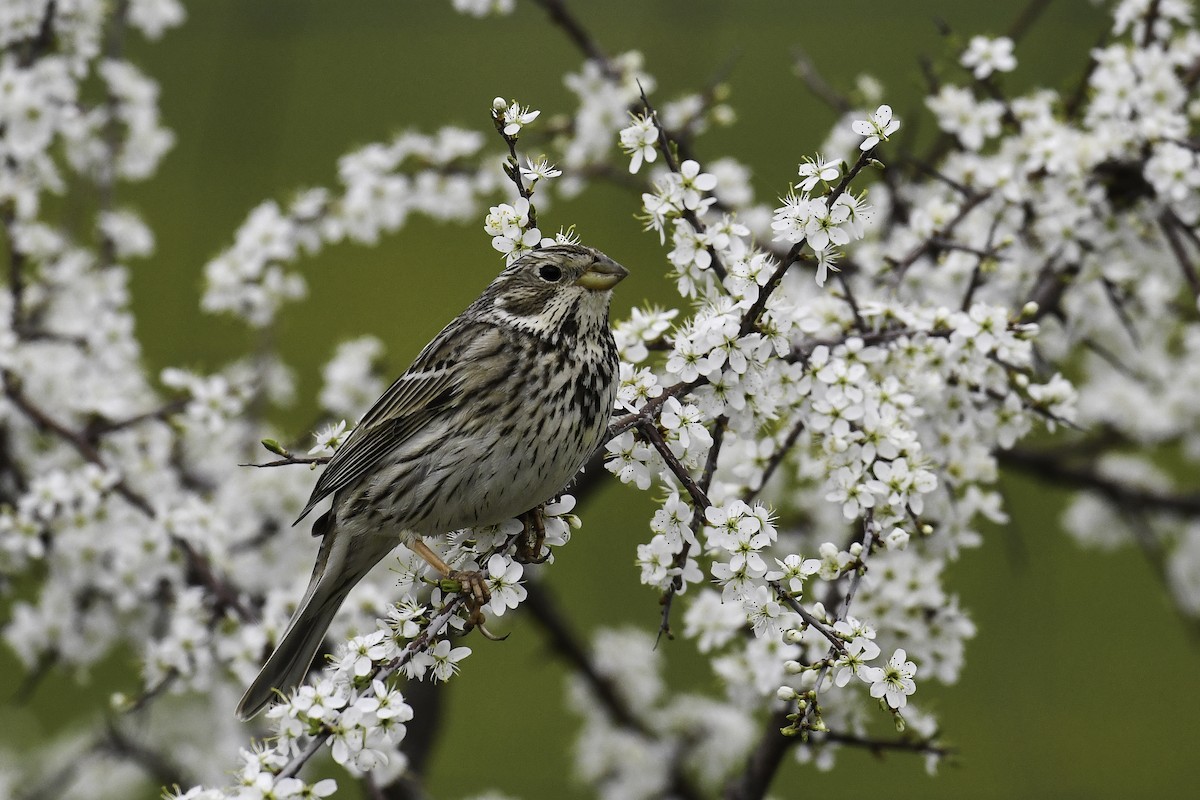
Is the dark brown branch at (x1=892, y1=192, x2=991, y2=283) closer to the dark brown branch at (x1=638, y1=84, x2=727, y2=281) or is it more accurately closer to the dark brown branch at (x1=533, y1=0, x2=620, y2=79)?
the dark brown branch at (x1=638, y1=84, x2=727, y2=281)

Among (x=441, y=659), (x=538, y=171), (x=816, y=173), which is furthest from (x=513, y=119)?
(x=441, y=659)

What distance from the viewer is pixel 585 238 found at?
18.4 feet

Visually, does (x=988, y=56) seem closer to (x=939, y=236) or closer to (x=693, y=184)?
(x=939, y=236)

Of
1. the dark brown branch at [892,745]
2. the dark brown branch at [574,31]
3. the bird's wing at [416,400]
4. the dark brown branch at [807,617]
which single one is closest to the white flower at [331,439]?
the bird's wing at [416,400]

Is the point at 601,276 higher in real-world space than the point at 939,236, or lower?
lower

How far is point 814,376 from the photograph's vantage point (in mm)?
2787

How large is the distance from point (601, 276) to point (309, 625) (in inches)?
42.7

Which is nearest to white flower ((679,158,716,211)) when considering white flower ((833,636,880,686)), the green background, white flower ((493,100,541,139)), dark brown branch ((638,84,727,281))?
dark brown branch ((638,84,727,281))

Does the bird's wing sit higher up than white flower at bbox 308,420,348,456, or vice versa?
the bird's wing

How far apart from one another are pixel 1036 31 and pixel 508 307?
12.5ft

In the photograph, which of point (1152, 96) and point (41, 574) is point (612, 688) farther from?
point (1152, 96)

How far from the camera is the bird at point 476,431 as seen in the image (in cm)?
276

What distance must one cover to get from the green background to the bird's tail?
2.31 metres

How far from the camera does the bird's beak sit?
9.54 feet
